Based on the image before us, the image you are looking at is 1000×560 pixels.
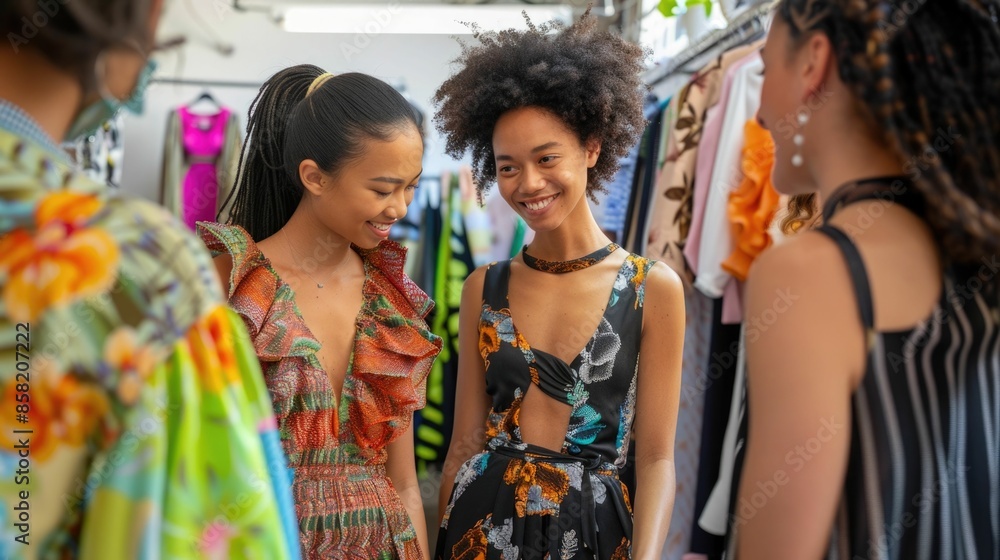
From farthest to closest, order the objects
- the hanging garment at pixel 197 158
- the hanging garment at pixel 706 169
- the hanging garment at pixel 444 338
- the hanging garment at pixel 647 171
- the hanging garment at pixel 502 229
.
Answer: the hanging garment at pixel 197 158
the hanging garment at pixel 502 229
the hanging garment at pixel 444 338
the hanging garment at pixel 647 171
the hanging garment at pixel 706 169

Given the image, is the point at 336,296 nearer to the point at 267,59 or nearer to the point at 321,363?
the point at 321,363

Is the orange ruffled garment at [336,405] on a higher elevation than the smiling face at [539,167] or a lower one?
lower

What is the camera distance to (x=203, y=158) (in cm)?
430

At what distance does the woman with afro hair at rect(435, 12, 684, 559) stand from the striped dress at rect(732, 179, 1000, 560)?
2.26 feet

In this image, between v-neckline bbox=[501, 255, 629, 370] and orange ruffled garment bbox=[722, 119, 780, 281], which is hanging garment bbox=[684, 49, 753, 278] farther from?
v-neckline bbox=[501, 255, 629, 370]

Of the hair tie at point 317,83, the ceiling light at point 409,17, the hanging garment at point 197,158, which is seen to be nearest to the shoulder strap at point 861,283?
the hair tie at point 317,83

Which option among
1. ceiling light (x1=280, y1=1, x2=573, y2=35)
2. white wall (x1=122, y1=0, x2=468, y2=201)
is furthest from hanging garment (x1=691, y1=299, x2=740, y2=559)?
white wall (x1=122, y1=0, x2=468, y2=201)

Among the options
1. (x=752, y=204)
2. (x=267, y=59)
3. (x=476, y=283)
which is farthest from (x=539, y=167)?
(x=267, y=59)

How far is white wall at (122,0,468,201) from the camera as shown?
4609 millimetres

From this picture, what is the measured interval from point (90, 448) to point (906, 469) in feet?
2.87

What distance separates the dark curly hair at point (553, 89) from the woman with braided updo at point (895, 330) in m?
0.91

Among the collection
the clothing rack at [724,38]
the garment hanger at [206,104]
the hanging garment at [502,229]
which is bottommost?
the hanging garment at [502,229]

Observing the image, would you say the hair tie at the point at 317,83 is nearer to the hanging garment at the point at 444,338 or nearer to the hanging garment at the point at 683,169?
the hanging garment at the point at 683,169

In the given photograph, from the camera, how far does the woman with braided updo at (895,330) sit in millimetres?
1021
